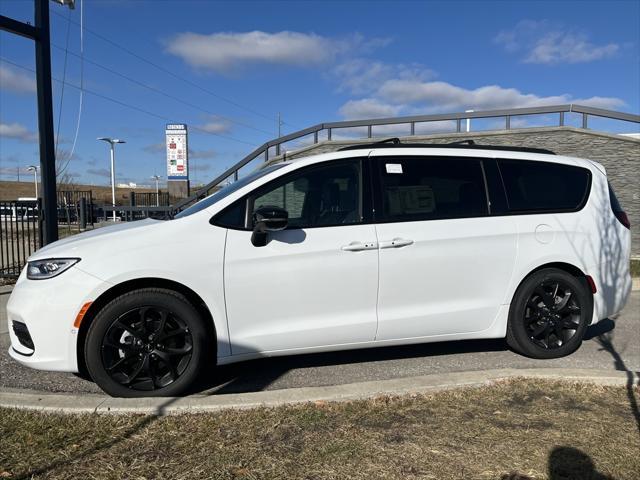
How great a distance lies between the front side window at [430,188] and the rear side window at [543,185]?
30 centimetres

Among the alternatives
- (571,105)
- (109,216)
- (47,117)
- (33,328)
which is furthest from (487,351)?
(109,216)

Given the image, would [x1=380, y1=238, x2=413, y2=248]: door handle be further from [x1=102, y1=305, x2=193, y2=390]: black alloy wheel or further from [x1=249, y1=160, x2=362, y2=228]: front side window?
[x1=102, y1=305, x2=193, y2=390]: black alloy wheel

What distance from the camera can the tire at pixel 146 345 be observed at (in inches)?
139

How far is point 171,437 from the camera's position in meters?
2.96

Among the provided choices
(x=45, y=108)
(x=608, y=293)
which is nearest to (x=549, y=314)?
(x=608, y=293)

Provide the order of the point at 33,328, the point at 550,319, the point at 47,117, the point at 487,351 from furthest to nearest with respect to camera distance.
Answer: the point at 47,117, the point at 487,351, the point at 550,319, the point at 33,328

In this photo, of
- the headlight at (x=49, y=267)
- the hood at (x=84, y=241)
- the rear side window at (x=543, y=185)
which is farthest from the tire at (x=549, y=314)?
the headlight at (x=49, y=267)

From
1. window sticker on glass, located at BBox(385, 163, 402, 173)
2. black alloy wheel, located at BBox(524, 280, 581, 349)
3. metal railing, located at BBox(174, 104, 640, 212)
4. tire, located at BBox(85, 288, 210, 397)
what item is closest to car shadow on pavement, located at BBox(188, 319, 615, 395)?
tire, located at BBox(85, 288, 210, 397)

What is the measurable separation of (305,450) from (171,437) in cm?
77

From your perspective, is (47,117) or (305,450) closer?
(305,450)

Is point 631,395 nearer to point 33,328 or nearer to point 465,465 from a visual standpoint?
point 465,465

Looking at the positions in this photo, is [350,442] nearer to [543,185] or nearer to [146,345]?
[146,345]

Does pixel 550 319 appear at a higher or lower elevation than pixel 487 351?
higher

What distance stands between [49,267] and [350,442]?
2.36m
